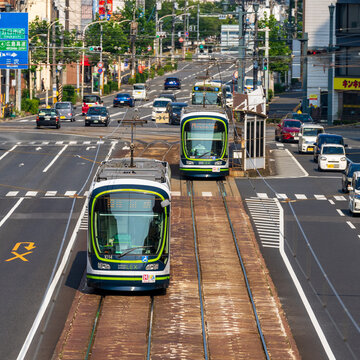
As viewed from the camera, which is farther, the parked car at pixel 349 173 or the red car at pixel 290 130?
the red car at pixel 290 130

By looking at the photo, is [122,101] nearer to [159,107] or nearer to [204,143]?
[159,107]

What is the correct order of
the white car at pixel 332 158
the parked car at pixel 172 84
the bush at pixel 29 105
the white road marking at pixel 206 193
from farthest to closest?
1. the parked car at pixel 172 84
2. the bush at pixel 29 105
3. the white car at pixel 332 158
4. the white road marking at pixel 206 193

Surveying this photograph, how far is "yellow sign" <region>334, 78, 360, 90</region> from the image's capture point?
90.9 metres

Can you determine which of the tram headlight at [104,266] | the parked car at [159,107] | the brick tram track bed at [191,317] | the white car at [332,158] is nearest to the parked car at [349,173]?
the white car at [332,158]

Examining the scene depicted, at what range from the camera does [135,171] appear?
25.9 m

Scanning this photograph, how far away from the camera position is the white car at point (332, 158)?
55469mm

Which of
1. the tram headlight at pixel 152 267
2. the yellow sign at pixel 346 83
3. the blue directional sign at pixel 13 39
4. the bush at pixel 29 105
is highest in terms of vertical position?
the blue directional sign at pixel 13 39

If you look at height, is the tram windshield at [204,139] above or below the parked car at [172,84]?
below

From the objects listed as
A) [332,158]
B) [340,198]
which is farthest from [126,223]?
[332,158]

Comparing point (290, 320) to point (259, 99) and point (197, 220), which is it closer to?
point (197, 220)

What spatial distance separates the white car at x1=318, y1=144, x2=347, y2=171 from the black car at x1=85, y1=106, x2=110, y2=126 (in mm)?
26184

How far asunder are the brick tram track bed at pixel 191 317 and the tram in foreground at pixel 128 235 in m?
0.68

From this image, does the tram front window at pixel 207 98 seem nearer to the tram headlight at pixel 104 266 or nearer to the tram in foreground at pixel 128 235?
the tram in foreground at pixel 128 235

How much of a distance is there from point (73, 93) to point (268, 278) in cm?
8227
